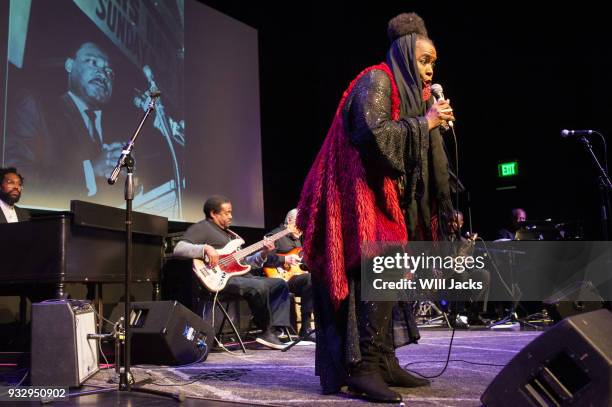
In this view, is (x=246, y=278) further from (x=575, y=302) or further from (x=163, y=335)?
(x=575, y=302)

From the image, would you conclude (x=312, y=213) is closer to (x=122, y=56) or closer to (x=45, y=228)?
(x=45, y=228)

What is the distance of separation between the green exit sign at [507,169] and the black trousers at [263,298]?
5.68 m

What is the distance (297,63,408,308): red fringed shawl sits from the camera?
2.24 metres

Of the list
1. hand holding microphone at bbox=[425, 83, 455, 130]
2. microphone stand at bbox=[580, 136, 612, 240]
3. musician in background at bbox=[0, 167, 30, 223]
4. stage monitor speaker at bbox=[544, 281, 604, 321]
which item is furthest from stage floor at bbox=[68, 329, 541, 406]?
musician in background at bbox=[0, 167, 30, 223]

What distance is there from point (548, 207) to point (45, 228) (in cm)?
807

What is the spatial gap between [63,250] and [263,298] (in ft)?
7.04

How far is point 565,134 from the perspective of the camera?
4.92 metres

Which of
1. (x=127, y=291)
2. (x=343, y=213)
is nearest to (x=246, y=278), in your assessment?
(x=127, y=291)

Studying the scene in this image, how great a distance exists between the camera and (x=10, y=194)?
434 cm

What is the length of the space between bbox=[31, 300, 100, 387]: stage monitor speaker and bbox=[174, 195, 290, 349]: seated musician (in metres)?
1.82

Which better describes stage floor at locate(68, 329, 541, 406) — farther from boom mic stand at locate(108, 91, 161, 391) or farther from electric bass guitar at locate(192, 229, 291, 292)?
electric bass guitar at locate(192, 229, 291, 292)

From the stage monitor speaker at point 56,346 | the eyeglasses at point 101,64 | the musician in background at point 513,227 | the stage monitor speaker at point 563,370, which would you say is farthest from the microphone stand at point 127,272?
the musician in background at point 513,227

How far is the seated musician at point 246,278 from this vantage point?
464 centimetres

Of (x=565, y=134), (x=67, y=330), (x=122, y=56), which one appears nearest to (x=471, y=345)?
(x=565, y=134)
